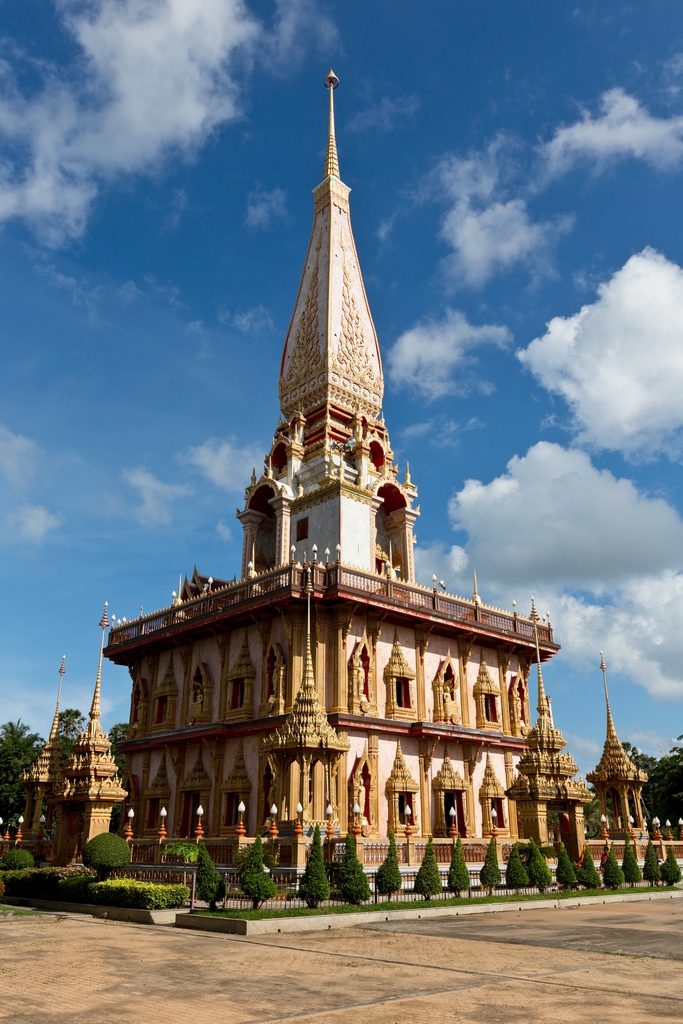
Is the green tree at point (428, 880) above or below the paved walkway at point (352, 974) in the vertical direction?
above

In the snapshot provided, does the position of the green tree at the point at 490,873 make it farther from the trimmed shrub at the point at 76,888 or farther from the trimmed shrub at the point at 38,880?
the trimmed shrub at the point at 38,880

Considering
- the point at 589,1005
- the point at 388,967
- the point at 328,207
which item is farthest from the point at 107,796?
the point at 328,207

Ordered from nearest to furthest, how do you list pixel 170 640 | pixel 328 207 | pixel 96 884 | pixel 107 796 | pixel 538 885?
pixel 96 884, pixel 538 885, pixel 107 796, pixel 170 640, pixel 328 207

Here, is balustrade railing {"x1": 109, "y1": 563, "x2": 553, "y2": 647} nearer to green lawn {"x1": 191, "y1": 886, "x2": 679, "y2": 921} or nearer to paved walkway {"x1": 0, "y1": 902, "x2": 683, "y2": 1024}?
green lawn {"x1": 191, "y1": 886, "x2": 679, "y2": 921}

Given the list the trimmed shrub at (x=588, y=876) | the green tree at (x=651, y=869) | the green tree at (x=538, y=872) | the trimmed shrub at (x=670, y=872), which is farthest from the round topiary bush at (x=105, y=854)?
the trimmed shrub at (x=670, y=872)

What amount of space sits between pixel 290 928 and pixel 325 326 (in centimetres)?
3218

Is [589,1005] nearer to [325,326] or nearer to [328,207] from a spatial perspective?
[325,326]

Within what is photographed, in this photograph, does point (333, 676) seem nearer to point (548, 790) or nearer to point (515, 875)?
point (548, 790)

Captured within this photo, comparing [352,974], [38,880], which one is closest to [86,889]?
[38,880]

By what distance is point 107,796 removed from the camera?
90.5 ft

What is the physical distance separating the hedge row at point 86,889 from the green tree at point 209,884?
34.7 inches

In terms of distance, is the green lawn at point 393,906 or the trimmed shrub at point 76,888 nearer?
the green lawn at point 393,906

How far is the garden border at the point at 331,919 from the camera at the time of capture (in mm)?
17188

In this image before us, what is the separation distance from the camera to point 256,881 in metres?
19.1
